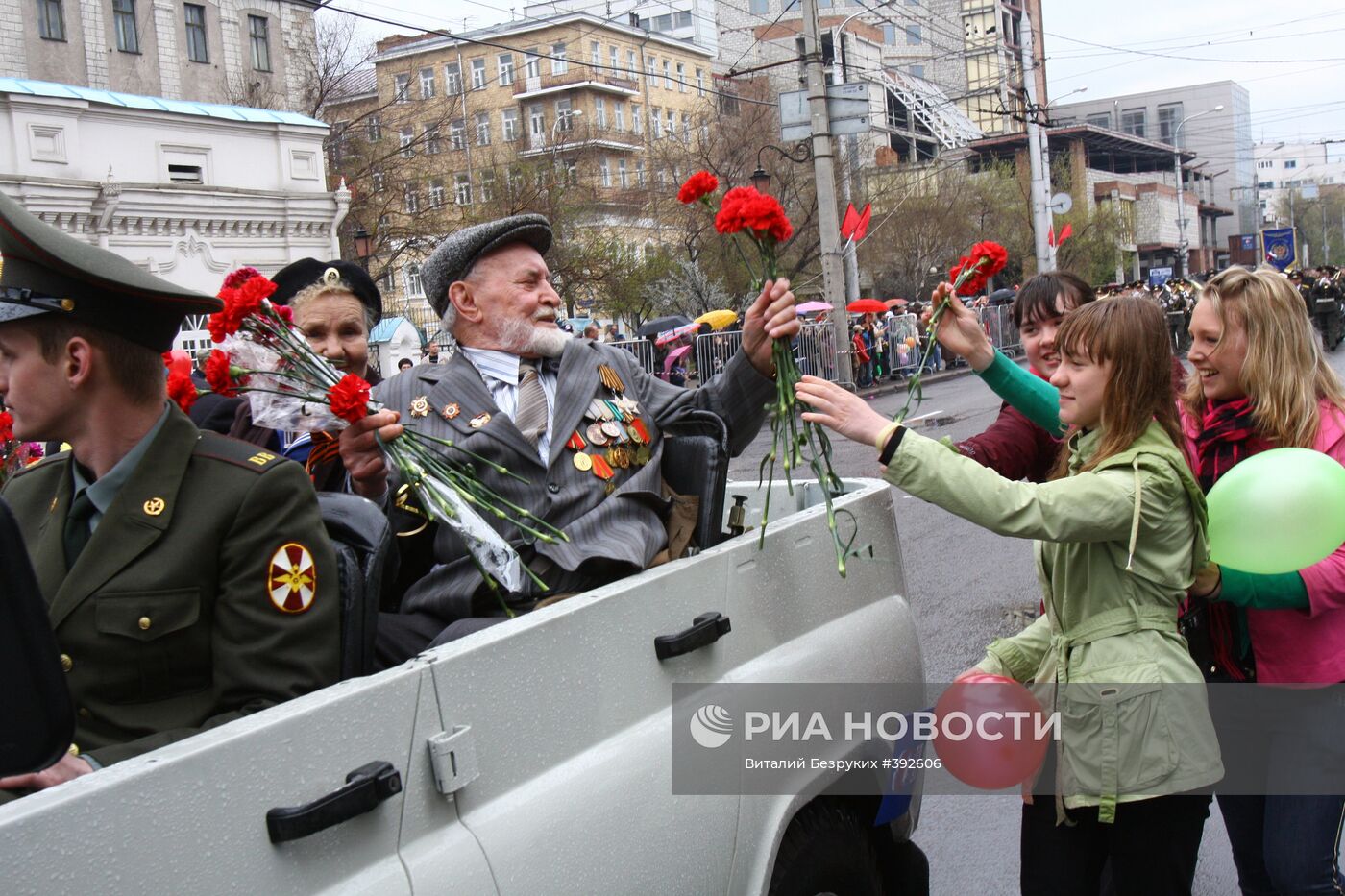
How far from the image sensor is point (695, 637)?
237cm

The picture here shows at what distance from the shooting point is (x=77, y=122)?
2325 centimetres

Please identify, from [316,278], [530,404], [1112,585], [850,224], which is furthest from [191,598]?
[850,224]

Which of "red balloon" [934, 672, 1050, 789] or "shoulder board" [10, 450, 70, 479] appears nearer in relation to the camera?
"shoulder board" [10, 450, 70, 479]

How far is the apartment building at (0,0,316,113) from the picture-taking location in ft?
101

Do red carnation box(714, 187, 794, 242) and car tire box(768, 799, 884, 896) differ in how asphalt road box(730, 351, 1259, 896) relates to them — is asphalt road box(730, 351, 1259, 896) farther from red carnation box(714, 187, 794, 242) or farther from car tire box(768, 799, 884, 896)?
red carnation box(714, 187, 794, 242)

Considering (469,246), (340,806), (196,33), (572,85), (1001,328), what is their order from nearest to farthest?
(340,806) → (469,246) → (196,33) → (1001,328) → (572,85)

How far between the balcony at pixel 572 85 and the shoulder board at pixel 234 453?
66990 mm

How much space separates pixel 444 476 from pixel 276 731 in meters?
1.18

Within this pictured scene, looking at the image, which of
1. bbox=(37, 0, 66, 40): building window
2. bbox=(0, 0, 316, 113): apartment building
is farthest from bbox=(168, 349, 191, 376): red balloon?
bbox=(37, 0, 66, 40): building window

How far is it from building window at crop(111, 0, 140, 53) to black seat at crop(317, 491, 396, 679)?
3500cm

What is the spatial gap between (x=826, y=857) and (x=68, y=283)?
1.98 meters

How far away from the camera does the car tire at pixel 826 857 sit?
2.59 m

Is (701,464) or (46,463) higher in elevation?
(46,463)

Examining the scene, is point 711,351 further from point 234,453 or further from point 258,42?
point 234,453
